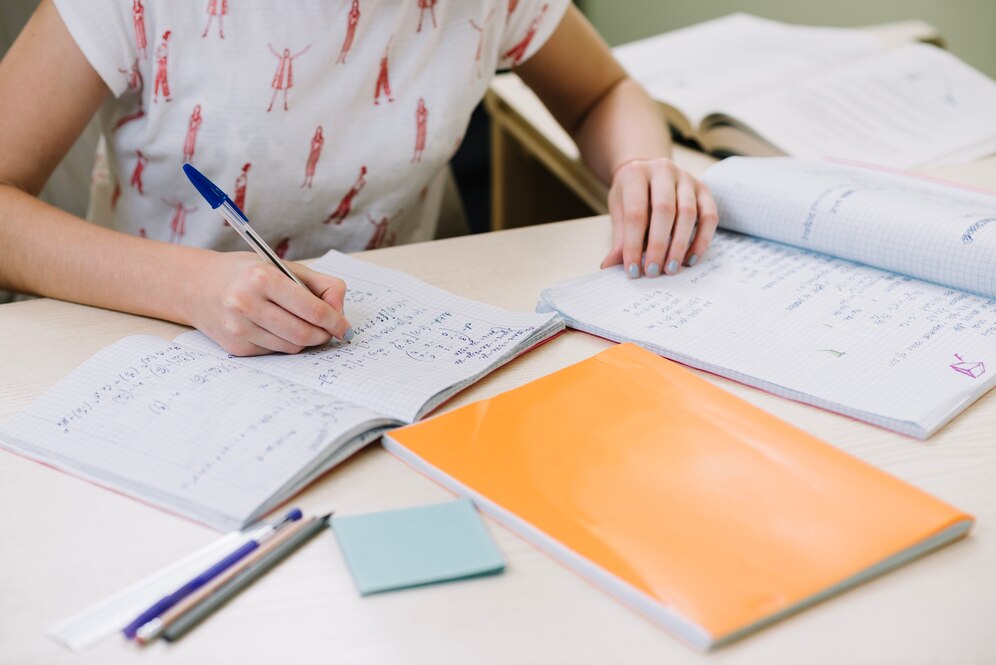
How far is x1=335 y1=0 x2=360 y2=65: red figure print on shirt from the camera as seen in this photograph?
3.05ft

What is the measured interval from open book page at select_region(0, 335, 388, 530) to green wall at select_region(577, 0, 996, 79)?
4.27 feet

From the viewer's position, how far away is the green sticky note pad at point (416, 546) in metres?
0.47

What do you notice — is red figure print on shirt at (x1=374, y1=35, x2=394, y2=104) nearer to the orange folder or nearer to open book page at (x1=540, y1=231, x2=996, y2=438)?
open book page at (x1=540, y1=231, x2=996, y2=438)

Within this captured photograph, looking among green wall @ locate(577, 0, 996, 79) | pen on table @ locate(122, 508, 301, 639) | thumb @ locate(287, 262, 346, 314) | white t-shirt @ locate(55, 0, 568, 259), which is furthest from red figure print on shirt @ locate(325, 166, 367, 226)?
green wall @ locate(577, 0, 996, 79)

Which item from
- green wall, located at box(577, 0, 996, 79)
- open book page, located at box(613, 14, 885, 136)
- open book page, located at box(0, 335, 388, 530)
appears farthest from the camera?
green wall, located at box(577, 0, 996, 79)

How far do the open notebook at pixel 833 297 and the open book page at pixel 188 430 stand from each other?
A: 233mm

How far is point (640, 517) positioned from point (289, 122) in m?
0.60

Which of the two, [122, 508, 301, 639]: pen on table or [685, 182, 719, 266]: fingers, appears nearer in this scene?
[122, 508, 301, 639]: pen on table

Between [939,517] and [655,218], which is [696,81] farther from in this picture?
[939,517]

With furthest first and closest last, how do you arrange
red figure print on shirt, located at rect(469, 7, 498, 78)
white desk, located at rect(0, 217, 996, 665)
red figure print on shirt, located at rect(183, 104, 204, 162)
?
red figure print on shirt, located at rect(469, 7, 498, 78) → red figure print on shirt, located at rect(183, 104, 204, 162) → white desk, located at rect(0, 217, 996, 665)

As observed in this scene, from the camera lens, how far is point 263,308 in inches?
25.7

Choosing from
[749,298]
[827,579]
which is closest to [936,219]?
[749,298]

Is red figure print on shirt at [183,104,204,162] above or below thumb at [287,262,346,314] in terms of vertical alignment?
above

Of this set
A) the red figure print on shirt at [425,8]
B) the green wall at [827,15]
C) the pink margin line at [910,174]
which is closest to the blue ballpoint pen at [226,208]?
the red figure print on shirt at [425,8]
